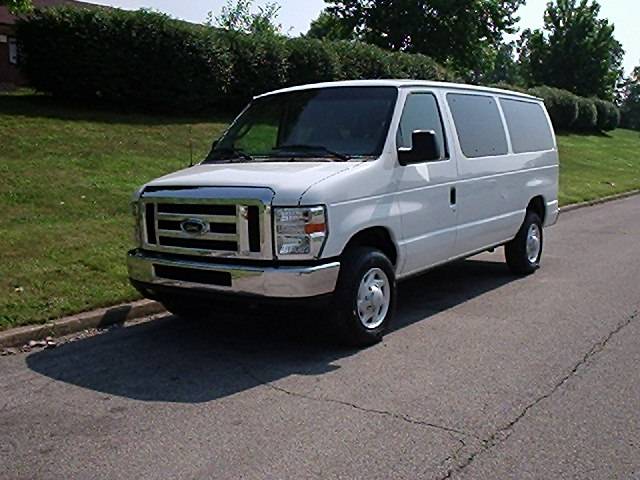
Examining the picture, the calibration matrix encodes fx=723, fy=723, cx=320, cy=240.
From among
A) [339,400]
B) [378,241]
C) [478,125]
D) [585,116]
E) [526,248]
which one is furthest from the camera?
[585,116]

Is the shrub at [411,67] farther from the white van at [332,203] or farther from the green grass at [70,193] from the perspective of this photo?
the white van at [332,203]

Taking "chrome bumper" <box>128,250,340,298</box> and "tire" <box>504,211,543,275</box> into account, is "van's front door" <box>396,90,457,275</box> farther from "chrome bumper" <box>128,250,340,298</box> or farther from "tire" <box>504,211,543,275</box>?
"tire" <box>504,211,543,275</box>

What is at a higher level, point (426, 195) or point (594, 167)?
point (426, 195)

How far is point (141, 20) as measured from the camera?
55.9 ft

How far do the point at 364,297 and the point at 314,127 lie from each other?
5.52ft

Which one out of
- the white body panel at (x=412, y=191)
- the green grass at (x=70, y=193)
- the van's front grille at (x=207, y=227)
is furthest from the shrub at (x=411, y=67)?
the van's front grille at (x=207, y=227)

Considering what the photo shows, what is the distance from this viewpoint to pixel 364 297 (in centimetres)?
577

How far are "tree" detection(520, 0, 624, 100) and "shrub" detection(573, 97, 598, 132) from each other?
12.1 metres

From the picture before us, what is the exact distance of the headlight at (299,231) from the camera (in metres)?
5.21

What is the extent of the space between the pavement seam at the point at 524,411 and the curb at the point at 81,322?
376 cm

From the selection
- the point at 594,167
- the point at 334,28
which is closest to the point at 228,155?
the point at 594,167

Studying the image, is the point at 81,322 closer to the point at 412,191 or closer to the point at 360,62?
the point at 412,191

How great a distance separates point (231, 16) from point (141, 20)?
21.1 meters

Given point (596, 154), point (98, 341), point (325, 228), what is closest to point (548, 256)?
point (325, 228)
